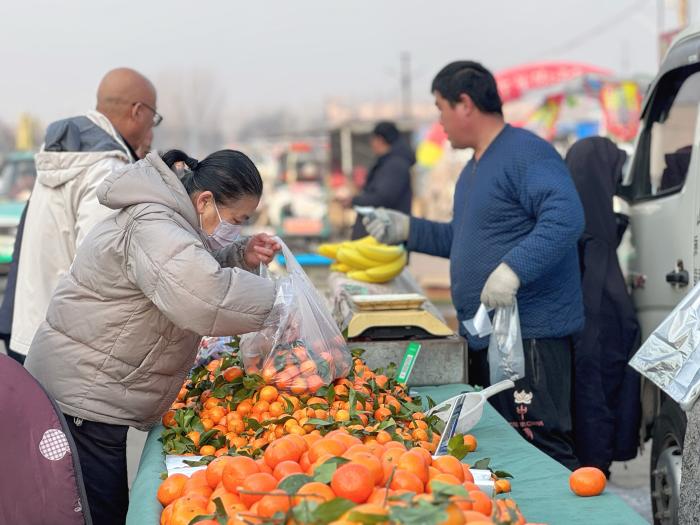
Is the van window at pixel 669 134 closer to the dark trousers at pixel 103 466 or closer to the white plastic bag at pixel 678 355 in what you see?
the white plastic bag at pixel 678 355

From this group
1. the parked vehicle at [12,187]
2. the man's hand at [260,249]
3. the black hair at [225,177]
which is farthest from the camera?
the parked vehicle at [12,187]

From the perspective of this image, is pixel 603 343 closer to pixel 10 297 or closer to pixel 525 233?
pixel 525 233

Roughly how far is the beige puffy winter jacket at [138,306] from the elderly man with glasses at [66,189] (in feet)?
3.70

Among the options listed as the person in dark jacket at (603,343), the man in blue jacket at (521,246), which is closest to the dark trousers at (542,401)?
the man in blue jacket at (521,246)

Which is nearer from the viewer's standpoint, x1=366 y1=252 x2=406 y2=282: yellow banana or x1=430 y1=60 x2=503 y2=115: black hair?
x1=430 y1=60 x2=503 y2=115: black hair

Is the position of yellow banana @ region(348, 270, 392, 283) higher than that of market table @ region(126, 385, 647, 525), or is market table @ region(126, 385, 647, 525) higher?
market table @ region(126, 385, 647, 525)

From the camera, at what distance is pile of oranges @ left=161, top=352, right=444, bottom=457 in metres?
3.05

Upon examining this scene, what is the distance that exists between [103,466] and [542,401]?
80.5 inches

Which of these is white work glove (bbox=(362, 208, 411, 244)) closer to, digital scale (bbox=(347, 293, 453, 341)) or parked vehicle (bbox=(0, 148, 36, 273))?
digital scale (bbox=(347, 293, 453, 341))

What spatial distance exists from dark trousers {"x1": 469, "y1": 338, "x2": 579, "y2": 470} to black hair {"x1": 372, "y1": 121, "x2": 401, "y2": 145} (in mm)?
5549

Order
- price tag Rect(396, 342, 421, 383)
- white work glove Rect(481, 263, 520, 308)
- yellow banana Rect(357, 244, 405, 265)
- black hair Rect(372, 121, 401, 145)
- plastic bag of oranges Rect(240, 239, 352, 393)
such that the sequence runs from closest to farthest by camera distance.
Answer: plastic bag of oranges Rect(240, 239, 352, 393) < price tag Rect(396, 342, 421, 383) < white work glove Rect(481, 263, 520, 308) < yellow banana Rect(357, 244, 405, 265) < black hair Rect(372, 121, 401, 145)

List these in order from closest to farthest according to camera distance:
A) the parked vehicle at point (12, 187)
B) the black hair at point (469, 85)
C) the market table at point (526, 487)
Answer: the market table at point (526, 487) < the black hair at point (469, 85) < the parked vehicle at point (12, 187)

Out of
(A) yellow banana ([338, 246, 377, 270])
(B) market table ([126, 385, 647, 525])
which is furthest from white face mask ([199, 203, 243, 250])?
(A) yellow banana ([338, 246, 377, 270])

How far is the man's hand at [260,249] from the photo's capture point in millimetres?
3695
